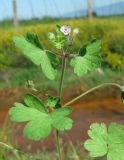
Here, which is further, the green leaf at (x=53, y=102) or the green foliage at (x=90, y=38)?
the green foliage at (x=90, y=38)

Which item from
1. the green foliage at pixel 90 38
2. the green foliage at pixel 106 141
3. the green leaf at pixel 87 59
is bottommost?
the green foliage at pixel 90 38

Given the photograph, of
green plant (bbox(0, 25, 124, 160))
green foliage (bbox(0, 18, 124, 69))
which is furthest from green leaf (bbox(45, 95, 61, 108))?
green foliage (bbox(0, 18, 124, 69))

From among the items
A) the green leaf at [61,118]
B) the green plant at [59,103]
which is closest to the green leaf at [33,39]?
the green plant at [59,103]

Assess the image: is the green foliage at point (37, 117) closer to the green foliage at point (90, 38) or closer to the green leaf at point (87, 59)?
the green leaf at point (87, 59)

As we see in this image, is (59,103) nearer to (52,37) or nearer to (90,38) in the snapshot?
(52,37)

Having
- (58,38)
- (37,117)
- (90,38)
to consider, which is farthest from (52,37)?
(90,38)

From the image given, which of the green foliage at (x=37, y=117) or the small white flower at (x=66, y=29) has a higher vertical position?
the small white flower at (x=66, y=29)

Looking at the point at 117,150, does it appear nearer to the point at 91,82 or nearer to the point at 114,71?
the point at 91,82
